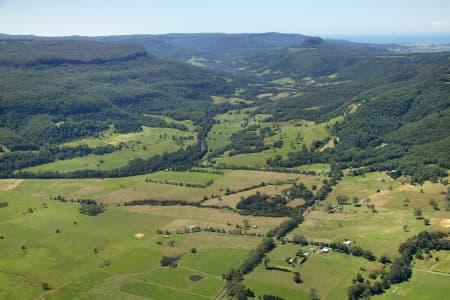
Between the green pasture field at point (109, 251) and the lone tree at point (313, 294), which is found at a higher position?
the lone tree at point (313, 294)

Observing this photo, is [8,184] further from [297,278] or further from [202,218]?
[297,278]

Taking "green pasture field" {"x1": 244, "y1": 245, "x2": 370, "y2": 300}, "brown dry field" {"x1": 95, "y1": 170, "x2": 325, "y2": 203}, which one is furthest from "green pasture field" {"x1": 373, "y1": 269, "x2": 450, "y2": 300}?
"brown dry field" {"x1": 95, "y1": 170, "x2": 325, "y2": 203}

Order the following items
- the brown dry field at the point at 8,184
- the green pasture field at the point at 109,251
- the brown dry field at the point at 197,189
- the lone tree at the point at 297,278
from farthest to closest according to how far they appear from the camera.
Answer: the brown dry field at the point at 8,184 < the brown dry field at the point at 197,189 < the green pasture field at the point at 109,251 < the lone tree at the point at 297,278

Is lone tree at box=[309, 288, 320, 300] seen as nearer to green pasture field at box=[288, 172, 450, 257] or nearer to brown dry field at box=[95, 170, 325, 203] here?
green pasture field at box=[288, 172, 450, 257]

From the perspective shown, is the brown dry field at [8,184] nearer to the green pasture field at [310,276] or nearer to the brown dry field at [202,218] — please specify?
the brown dry field at [202,218]

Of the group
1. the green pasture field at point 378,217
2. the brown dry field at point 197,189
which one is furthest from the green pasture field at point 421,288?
the brown dry field at point 197,189

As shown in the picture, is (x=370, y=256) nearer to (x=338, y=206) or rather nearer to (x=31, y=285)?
(x=338, y=206)

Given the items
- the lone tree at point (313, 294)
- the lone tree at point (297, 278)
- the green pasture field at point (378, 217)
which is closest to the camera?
the lone tree at point (313, 294)

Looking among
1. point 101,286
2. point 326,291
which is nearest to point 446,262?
point 326,291
